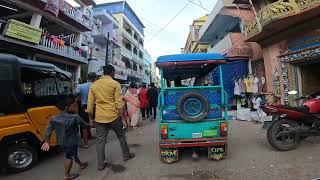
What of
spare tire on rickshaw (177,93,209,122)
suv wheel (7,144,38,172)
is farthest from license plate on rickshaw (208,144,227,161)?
suv wheel (7,144,38,172)

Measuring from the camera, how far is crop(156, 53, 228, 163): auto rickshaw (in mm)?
5949

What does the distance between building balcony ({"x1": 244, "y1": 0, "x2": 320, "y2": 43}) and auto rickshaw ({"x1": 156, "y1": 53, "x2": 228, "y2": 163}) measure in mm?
5929

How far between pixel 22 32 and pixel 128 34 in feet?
106

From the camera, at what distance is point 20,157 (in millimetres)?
5957

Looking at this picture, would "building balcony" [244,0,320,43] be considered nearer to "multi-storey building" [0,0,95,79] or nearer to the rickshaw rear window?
the rickshaw rear window

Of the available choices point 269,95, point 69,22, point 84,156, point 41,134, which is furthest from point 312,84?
point 69,22

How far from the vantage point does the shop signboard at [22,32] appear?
15.1 meters

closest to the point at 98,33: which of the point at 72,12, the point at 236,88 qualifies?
the point at 72,12

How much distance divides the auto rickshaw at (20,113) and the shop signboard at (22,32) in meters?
9.71

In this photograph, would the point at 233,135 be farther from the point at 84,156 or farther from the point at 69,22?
the point at 69,22

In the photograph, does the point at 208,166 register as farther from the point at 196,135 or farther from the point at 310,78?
the point at 310,78

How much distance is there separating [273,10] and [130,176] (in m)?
9.05

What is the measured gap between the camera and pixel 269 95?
46.7 feet

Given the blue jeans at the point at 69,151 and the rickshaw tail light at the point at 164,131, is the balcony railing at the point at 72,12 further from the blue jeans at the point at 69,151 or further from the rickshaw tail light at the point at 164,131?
the blue jeans at the point at 69,151
